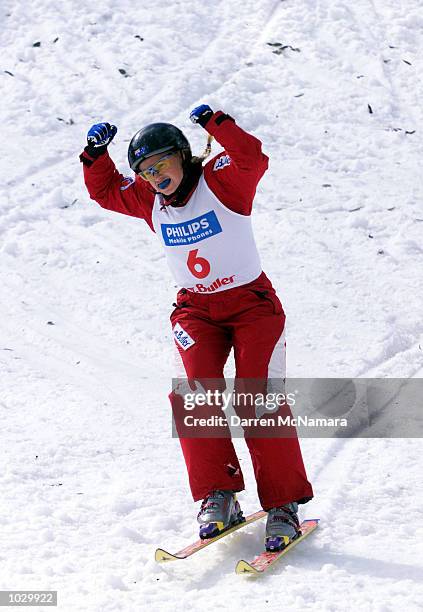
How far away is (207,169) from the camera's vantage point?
435cm

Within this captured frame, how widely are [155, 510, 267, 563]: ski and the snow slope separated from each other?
56 millimetres

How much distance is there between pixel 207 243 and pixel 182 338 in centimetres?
49

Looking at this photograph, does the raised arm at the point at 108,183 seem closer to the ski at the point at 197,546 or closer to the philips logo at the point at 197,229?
the philips logo at the point at 197,229

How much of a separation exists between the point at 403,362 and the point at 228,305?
2454 mm

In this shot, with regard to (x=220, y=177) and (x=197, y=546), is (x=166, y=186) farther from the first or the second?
(x=197, y=546)

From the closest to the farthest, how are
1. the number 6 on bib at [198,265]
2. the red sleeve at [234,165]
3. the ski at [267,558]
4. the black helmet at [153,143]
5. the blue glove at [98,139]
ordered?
the ski at [267,558], the red sleeve at [234,165], the black helmet at [153,143], the number 6 on bib at [198,265], the blue glove at [98,139]

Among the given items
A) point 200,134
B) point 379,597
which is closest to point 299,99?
point 200,134

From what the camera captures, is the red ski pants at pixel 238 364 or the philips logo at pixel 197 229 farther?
the philips logo at pixel 197 229

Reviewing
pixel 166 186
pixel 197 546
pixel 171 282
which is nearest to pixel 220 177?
pixel 166 186

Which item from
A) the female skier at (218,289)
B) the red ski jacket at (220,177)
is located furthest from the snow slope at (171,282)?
the red ski jacket at (220,177)

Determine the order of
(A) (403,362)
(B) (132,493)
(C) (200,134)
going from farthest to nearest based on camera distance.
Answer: (C) (200,134), (A) (403,362), (B) (132,493)

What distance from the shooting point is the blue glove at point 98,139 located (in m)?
4.52

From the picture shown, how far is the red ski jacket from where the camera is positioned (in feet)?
13.5

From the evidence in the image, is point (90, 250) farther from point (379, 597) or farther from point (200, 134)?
point (379, 597)
